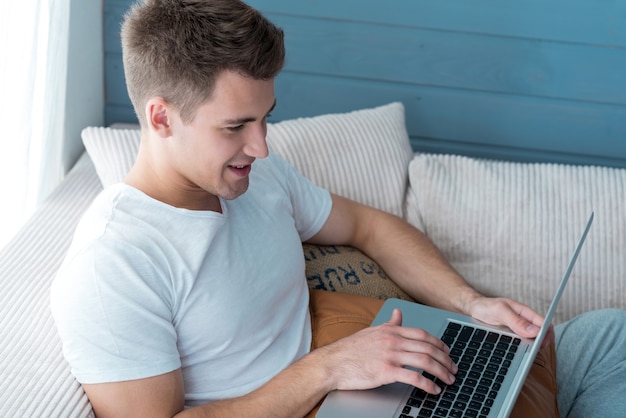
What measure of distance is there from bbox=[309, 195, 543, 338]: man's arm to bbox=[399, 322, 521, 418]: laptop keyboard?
121mm

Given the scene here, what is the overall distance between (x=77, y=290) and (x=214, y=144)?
0.29m

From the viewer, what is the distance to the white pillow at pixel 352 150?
1.94 m

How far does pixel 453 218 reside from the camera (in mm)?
1983

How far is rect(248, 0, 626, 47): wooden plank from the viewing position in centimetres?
210

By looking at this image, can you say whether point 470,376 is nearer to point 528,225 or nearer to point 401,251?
point 401,251

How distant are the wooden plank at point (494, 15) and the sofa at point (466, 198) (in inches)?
9.2

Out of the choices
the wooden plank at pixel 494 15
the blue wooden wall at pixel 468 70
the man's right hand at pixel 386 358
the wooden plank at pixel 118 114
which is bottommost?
the man's right hand at pixel 386 358

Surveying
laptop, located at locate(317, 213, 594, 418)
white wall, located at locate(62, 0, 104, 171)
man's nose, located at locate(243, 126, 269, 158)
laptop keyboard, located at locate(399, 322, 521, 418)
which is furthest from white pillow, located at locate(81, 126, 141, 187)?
laptop keyboard, located at locate(399, 322, 521, 418)

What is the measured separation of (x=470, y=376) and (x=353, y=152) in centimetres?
73

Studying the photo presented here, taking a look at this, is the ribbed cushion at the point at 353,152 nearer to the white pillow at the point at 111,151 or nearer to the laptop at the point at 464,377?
the white pillow at the point at 111,151

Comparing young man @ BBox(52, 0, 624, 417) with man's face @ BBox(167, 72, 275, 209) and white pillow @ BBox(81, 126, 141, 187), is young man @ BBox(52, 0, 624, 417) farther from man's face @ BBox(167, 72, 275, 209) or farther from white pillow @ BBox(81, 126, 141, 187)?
Result: white pillow @ BBox(81, 126, 141, 187)

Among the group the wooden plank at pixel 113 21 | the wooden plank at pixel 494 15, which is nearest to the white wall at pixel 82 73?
the wooden plank at pixel 113 21

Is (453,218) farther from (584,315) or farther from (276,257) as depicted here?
(276,257)

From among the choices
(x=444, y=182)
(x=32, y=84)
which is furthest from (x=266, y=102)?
(x=444, y=182)
